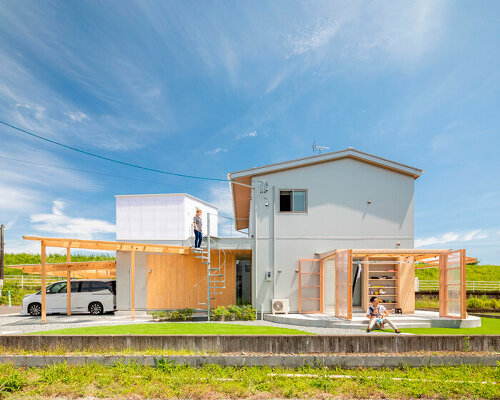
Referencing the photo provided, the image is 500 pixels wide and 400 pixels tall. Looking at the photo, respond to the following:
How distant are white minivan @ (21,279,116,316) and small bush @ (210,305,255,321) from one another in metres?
5.16

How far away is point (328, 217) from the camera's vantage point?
15289mm

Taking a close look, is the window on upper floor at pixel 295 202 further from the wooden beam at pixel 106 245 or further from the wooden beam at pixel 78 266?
the wooden beam at pixel 78 266

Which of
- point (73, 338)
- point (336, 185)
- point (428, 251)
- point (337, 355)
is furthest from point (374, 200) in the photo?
point (73, 338)

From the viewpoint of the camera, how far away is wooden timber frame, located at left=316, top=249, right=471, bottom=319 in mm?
12281

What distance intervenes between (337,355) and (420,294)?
17389 millimetres

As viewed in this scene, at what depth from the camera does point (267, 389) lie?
6.29m

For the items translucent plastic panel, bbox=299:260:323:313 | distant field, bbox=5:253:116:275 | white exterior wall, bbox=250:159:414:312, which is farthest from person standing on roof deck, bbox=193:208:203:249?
distant field, bbox=5:253:116:275

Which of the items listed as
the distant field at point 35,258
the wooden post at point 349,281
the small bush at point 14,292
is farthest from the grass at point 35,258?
the wooden post at point 349,281

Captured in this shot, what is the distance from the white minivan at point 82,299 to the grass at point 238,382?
8928 millimetres

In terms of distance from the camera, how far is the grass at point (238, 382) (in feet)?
20.2

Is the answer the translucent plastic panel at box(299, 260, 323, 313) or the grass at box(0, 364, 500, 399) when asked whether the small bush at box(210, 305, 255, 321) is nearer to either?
the translucent plastic panel at box(299, 260, 323, 313)

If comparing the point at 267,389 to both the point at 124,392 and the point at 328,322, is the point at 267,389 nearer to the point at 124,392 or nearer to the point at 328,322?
the point at 124,392

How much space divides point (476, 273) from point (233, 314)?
3314 cm

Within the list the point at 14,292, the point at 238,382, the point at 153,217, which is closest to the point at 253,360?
the point at 238,382
